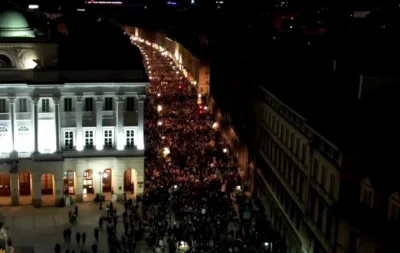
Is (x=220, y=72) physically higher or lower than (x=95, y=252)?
higher

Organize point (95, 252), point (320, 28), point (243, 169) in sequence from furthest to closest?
point (320, 28)
point (243, 169)
point (95, 252)

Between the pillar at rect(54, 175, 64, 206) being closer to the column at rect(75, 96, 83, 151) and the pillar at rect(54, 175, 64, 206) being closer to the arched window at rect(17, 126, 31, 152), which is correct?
the column at rect(75, 96, 83, 151)

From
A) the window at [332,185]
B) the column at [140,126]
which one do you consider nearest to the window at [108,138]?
the column at [140,126]

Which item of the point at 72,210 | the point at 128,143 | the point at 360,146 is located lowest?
the point at 72,210

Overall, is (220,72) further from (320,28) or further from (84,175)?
(320,28)

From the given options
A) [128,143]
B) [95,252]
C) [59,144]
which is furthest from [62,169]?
[95,252]
